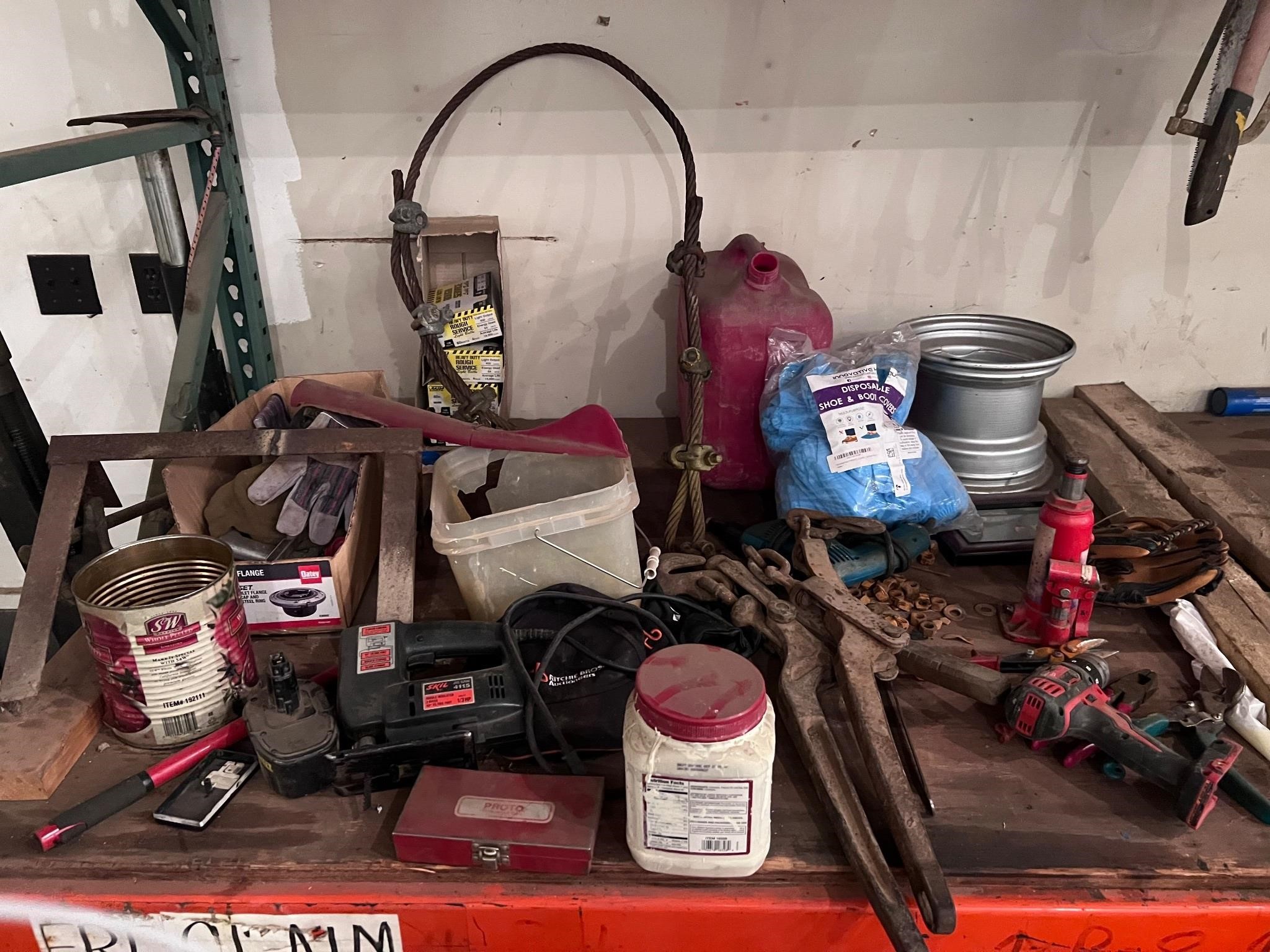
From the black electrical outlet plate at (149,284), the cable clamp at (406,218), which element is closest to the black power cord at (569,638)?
the cable clamp at (406,218)

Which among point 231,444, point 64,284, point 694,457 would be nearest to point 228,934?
point 231,444

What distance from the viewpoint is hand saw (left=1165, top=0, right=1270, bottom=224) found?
1146mm

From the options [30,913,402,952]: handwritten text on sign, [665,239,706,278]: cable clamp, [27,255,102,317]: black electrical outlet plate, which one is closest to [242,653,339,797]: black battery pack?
[30,913,402,952]: handwritten text on sign

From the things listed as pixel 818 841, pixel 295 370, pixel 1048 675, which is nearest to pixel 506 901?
pixel 818 841

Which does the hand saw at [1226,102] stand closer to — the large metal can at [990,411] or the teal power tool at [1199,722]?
the large metal can at [990,411]

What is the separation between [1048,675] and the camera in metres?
0.83

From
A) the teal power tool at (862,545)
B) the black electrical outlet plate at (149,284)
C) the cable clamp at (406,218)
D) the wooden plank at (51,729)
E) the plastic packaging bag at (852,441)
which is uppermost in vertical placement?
the cable clamp at (406,218)

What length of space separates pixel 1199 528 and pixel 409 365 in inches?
48.6

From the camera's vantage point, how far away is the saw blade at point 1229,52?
118cm

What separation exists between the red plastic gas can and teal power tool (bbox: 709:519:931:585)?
20 cm

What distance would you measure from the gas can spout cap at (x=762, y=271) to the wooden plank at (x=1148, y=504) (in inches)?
22.2

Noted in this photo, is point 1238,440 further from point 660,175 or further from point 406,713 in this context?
point 406,713

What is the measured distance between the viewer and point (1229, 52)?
1.21m

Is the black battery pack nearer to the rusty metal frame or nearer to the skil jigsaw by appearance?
the skil jigsaw
